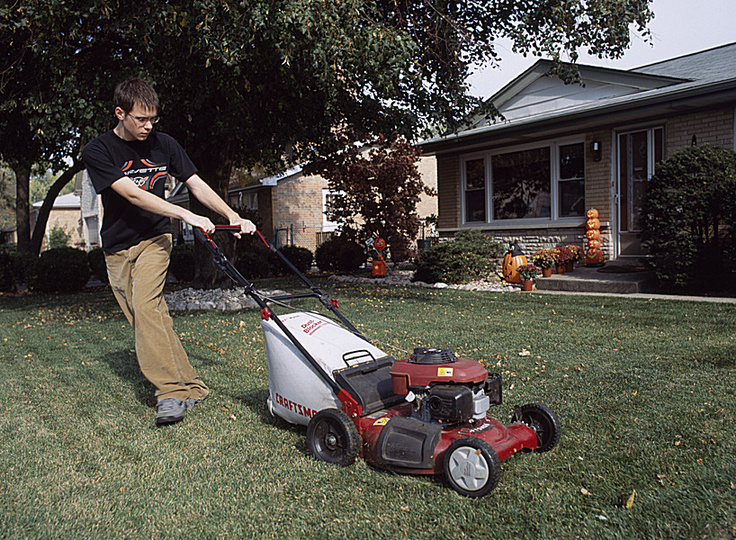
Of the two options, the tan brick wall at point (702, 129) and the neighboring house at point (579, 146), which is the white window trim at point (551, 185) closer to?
the neighboring house at point (579, 146)

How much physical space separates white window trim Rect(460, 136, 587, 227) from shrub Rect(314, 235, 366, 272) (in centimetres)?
321

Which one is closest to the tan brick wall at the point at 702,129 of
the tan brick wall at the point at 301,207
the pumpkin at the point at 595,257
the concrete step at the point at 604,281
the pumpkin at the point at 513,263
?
the pumpkin at the point at 595,257

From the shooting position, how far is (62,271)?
14.1 m

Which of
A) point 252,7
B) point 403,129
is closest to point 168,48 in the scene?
point 252,7

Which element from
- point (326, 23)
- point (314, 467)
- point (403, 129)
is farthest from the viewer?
point (403, 129)

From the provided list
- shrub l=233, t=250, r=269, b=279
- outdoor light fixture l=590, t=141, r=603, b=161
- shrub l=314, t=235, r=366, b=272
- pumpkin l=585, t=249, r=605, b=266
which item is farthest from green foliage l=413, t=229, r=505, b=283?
shrub l=233, t=250, r=269, b=279

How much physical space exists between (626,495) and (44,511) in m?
2.45

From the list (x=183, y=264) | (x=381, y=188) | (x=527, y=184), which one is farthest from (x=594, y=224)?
(x=183, y=264)

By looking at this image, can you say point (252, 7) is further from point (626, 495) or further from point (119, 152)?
point (626, 495)

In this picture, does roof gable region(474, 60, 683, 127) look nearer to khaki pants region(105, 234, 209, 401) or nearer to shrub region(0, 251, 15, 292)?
khaki pants region(105, 234, 209, 401)

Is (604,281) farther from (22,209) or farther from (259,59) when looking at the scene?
(22,209)

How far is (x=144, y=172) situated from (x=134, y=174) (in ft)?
0.24

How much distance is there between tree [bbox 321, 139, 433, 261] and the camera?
14.2 m

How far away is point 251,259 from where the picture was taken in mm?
16375
